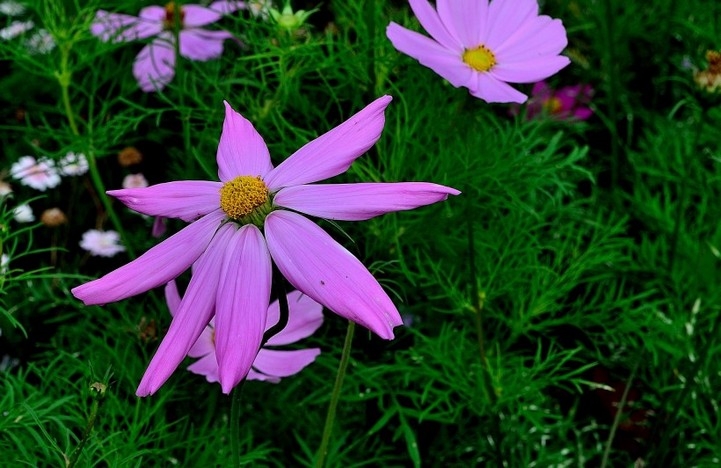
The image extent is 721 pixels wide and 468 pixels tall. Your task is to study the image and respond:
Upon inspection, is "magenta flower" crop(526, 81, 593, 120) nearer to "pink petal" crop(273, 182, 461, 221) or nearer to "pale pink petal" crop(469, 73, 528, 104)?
"pale pink petal" crop(469, 73, 528, 104)

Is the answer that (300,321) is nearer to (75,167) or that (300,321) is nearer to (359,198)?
(359,198)

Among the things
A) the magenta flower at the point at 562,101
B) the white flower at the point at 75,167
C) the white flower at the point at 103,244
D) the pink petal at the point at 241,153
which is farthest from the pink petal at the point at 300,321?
the magenta flower at the point at 562,101

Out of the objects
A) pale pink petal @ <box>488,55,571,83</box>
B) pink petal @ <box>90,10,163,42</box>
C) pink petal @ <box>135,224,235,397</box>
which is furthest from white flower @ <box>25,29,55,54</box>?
pink petal @ <box>135,224,235,397</box>

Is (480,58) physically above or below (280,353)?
above

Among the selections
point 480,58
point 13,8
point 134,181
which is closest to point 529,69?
point 480,58

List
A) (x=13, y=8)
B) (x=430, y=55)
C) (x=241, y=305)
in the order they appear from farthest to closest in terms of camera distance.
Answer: (x=13, y=8) → (x=430, y=55) → (x=241, y=305)

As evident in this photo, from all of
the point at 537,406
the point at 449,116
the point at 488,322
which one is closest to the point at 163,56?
the point at 449,116
